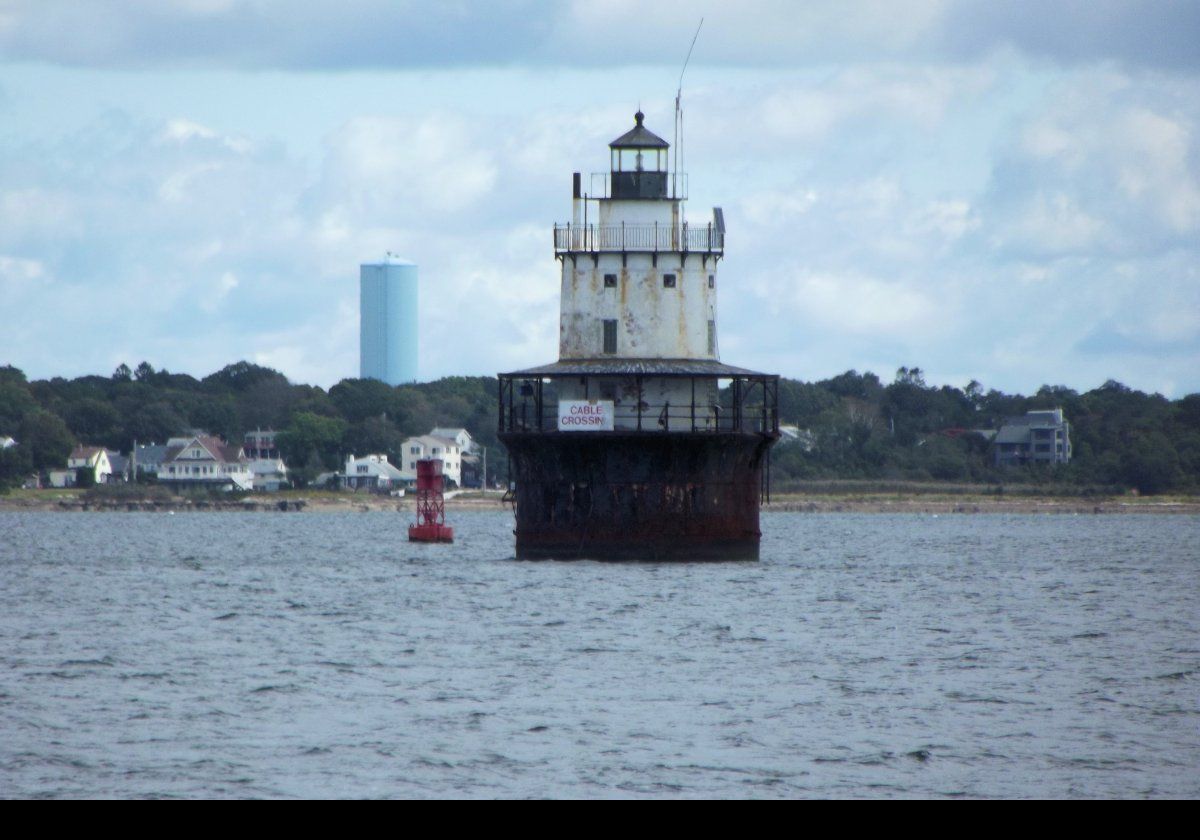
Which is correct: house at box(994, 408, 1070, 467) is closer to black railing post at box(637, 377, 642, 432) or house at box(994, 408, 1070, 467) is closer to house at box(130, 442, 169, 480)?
house at box(130, 442, 169, 480)

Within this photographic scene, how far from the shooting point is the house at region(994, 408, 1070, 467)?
158875 mm

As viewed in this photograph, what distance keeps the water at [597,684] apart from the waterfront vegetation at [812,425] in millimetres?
103520

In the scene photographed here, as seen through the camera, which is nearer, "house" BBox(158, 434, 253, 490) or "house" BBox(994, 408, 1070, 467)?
"house" BBox(994, 408, 1070, 467)

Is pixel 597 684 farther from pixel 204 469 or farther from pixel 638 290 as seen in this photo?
pixel 204 469

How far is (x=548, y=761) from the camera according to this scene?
16.9m

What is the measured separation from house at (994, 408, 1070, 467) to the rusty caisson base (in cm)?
12090

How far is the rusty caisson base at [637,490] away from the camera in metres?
40.8

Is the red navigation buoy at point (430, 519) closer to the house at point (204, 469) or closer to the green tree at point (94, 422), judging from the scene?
the house at point (204, 469)

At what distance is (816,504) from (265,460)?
54.2m

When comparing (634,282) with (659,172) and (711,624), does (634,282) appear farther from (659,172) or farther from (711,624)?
(711,624)

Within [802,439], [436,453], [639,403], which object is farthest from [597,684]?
[436,453]

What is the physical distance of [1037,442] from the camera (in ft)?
522

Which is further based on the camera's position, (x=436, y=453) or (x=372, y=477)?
(x=436, y=453)

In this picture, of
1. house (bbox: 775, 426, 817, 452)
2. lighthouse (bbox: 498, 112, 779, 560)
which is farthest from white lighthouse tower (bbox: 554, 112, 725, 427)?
house (bbox: 775, 426, 817, 452)
